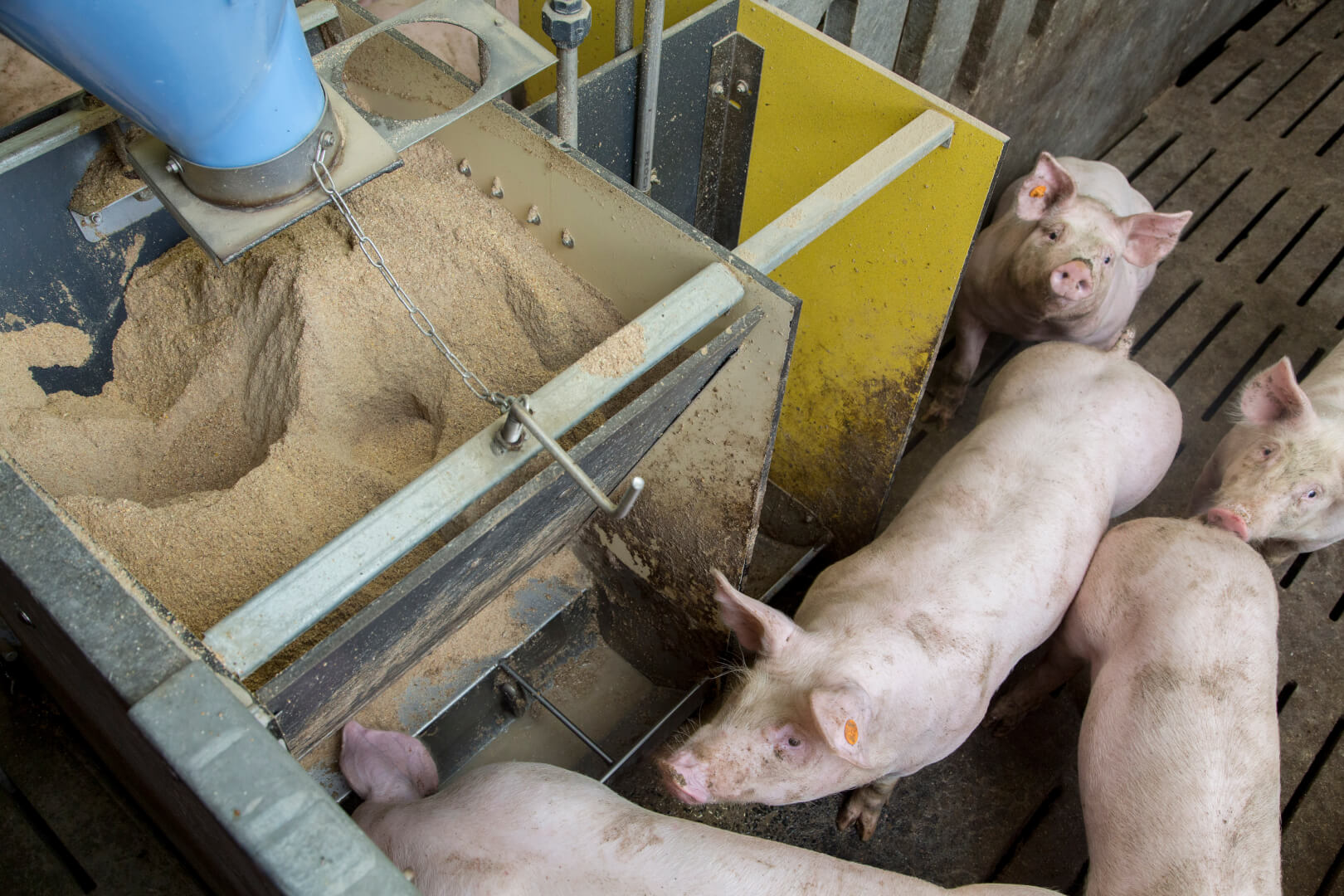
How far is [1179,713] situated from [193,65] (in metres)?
2.35

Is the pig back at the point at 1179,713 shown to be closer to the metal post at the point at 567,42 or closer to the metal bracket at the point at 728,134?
the metal bracket at the point at 728,134

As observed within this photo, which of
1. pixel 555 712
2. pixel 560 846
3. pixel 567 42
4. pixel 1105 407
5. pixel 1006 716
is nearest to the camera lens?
pixel 567 42

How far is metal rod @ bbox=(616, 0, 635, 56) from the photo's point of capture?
217 centimetres

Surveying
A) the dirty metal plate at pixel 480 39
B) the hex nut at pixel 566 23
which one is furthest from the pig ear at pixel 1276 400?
the dirty metal plate at pixel 480 39

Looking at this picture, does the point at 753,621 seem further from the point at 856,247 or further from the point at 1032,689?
the point at 1032,689

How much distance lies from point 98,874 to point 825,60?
8.49ft

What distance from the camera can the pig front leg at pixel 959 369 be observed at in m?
3.47

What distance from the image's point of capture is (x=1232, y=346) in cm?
378

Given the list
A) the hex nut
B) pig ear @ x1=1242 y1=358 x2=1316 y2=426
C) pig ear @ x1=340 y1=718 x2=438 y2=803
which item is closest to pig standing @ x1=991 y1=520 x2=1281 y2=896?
pig ear @ x1=1242 y1=358 x2=1316 y2=426

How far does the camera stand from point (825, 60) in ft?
7.83

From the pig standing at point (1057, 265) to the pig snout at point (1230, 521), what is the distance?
74 centimetres

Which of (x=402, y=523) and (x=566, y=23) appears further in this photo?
(x=566, y=23)

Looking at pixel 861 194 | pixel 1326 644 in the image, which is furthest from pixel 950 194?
pixel 1326 644

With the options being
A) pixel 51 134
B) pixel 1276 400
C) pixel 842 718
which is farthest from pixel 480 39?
pixel 1276 400
